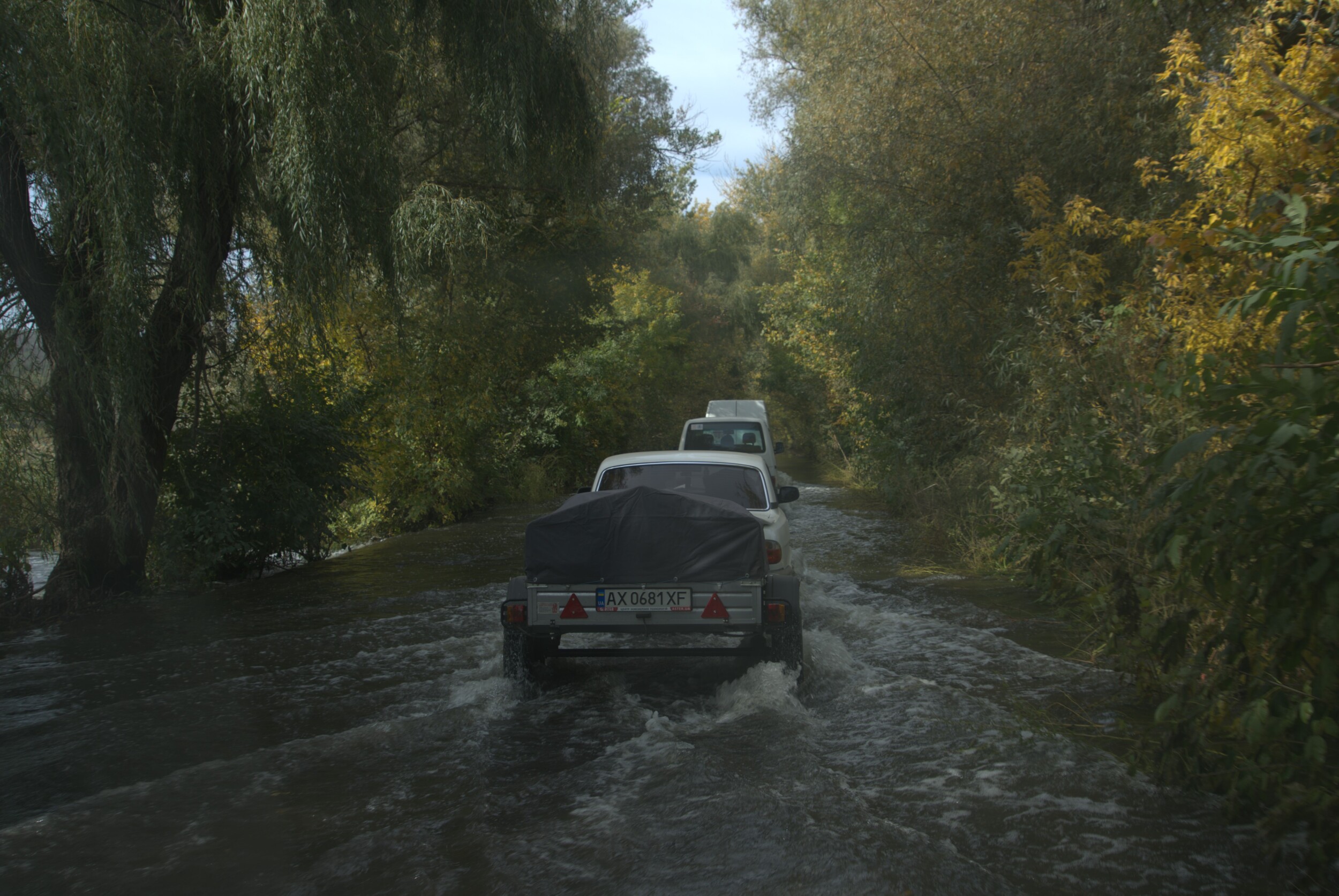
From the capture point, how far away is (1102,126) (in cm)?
1197

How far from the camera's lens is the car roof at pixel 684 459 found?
843 centimetres

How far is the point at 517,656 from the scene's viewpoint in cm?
705

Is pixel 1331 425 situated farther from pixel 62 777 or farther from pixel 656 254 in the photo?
pixel 656 254

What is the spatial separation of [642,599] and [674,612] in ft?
0.75

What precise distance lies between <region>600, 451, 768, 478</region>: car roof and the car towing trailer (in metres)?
1.89

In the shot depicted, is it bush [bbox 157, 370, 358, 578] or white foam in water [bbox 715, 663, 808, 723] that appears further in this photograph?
bush [bbox 157, 370, 358, 578]

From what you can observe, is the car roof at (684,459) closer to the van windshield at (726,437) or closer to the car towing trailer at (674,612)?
the car towing trailer at (674,612)

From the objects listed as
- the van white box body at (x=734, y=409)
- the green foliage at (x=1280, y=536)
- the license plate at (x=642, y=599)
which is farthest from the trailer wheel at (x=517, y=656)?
the van white box body at (x=734, y=409)

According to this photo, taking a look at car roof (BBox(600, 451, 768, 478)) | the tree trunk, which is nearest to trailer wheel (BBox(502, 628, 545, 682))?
car roof (BBox(600, 451, 768, 478))

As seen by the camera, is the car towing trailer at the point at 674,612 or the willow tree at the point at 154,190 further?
the willow tree at the point at 154,190

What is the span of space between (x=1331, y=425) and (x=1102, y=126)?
32.1ft

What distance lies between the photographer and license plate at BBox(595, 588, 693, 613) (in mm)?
6434

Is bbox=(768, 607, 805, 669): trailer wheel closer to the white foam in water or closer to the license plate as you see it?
the white foam in water

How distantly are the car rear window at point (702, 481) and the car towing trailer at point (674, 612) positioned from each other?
5.22ft
